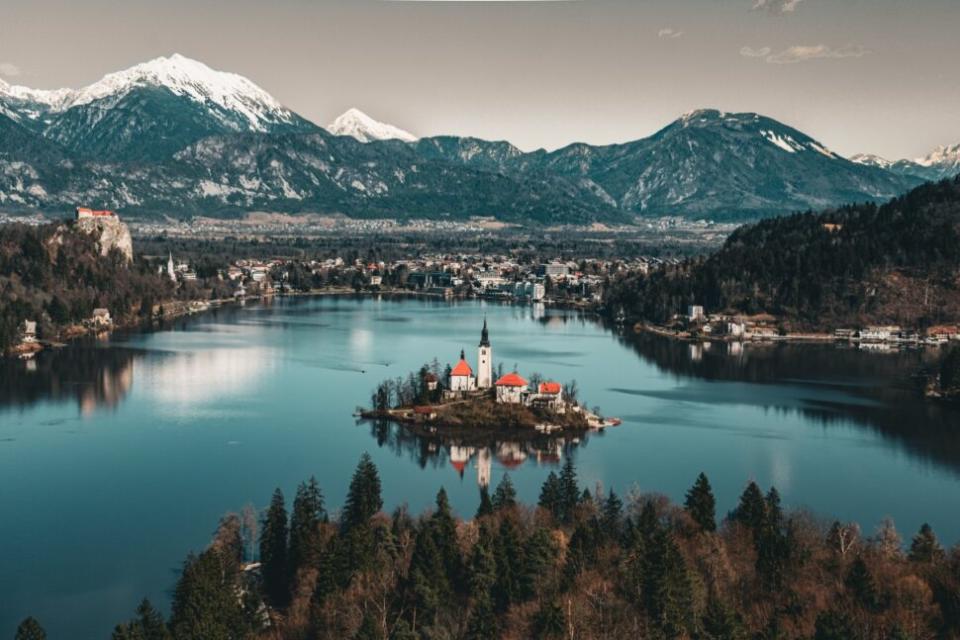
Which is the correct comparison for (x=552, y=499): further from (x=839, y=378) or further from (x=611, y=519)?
(x=839, y=378)

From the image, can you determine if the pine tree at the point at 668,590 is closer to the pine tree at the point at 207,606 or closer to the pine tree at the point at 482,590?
the pine tree at the point at 482,590

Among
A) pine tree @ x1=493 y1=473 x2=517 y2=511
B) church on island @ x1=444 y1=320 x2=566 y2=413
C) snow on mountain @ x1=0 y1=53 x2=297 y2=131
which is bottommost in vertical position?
pine tree @ x1=493 y1=473 x2=517 y2=511

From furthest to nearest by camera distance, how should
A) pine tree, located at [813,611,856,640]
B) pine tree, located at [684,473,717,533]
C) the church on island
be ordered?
1. the church on island
2. pine tree, located at [684,473,717,533]
3. pine tree, located at [813,611,856,640]

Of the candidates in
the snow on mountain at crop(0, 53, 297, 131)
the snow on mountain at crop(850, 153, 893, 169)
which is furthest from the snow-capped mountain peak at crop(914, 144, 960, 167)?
the snow on mountain at crop(0, 53, 297, 131)

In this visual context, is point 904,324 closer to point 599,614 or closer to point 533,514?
point 533,514

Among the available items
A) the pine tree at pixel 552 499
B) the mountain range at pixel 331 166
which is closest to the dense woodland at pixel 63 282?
the pine tree at pixel 552 499

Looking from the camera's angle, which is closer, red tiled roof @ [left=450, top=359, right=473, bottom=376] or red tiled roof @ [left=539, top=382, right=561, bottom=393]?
red tiled roof @ [left=539, top=382, right=561, bottom=393]

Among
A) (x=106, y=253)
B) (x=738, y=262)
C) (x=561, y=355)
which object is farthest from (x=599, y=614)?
(x=106, y=253)

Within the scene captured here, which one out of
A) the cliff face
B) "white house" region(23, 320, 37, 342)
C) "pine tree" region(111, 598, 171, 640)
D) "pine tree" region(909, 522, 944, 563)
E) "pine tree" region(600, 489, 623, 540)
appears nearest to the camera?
"pine tree" region(111, 598, 171, 640)

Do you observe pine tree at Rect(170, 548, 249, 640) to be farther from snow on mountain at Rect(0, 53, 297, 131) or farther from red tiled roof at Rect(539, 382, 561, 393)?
snow on mountain at Rect(0, 53, 297, 131)
